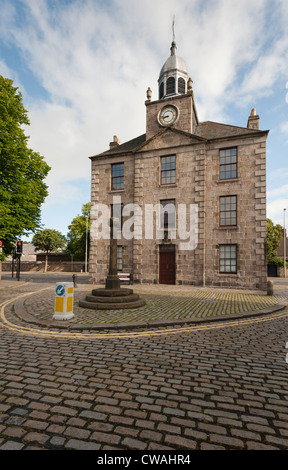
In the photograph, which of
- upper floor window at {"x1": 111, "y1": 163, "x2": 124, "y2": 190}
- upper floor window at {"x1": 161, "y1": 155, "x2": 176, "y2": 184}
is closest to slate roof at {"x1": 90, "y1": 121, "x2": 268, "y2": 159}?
upper floor window at {"x1": 111, "y1": 163, "x2": 124, "y2": 190}

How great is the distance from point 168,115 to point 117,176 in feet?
20.2

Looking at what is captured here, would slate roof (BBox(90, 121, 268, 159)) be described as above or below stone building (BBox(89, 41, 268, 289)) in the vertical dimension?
above

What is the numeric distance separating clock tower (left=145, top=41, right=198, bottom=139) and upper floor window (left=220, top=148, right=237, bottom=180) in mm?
3186

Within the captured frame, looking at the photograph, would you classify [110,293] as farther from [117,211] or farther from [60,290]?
[117,211]

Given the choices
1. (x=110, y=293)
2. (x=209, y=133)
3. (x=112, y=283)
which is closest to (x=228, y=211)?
(x=209, y=133)

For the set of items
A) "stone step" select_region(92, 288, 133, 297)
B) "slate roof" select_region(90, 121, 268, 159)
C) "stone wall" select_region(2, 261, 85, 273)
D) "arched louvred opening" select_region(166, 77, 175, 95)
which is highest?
"arched louvred opening" select_region(166, 77, 175, 95)

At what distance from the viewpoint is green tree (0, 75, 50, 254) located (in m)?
15.8

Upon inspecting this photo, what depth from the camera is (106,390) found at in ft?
10.9

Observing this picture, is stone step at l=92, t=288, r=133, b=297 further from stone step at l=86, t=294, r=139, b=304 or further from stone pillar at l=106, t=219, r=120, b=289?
stone pillar at l=106, t=219, r=120, b=289

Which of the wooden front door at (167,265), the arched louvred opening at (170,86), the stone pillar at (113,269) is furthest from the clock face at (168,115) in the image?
the stone pillar at (113,269)

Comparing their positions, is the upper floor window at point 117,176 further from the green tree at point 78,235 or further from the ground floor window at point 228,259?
the green tree at point 78,235

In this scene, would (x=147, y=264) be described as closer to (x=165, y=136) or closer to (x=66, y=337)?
(x=165, y=136)

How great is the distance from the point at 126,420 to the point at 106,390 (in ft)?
2.34

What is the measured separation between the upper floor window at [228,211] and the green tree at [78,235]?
31.0 meters
